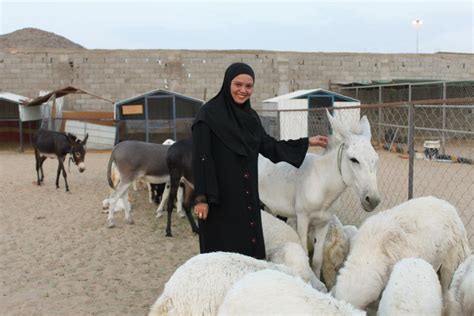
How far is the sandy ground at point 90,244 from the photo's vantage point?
4184mm

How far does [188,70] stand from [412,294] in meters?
19.7

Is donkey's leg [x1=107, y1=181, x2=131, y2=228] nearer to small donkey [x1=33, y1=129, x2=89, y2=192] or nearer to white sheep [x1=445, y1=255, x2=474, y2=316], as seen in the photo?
small donkey [x1=33, y1=129, x2=89, y2=192]

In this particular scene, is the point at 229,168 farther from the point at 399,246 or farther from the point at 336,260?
the point at 336,260

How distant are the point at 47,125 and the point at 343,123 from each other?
16093mm

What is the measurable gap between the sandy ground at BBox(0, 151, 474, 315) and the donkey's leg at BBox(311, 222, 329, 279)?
5.00 feet

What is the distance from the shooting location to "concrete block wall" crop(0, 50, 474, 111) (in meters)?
20.3

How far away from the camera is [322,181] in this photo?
369 centimetres

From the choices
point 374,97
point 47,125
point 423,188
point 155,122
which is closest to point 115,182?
point 423,188

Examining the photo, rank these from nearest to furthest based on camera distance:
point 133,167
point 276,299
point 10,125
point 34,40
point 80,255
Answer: point 276,299
point 80,255
point 133,167
point 10,125
point 34,40

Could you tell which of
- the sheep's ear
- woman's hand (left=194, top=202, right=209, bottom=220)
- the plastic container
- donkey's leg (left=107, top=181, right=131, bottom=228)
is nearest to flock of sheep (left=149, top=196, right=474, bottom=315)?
woman's hand (left=194, top=202, right=209, bottom=220)

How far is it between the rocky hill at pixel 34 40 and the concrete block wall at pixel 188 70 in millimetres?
35443

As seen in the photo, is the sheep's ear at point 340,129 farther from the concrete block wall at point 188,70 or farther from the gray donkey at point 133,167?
the concrete block wall at point 188,70

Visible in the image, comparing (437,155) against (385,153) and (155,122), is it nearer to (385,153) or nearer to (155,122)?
(385,153)

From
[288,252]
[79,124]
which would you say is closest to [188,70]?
[79,124]
